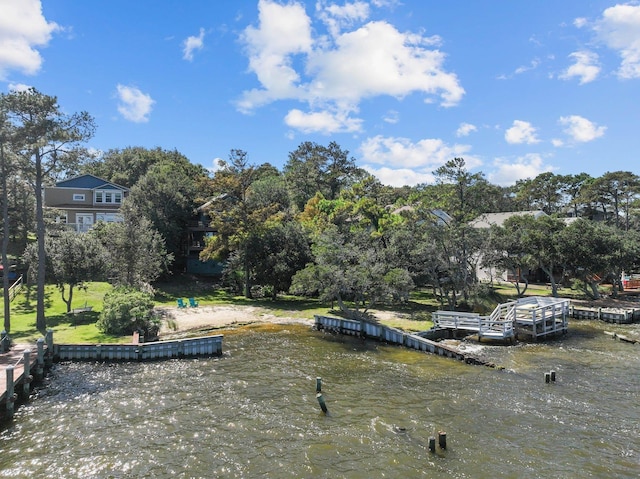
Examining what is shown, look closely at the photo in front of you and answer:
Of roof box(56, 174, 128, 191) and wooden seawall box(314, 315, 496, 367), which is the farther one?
roof box(56, 174, 128, 191)

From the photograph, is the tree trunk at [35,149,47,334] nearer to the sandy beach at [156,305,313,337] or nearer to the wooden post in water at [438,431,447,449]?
the sandy beach at [156,305,313,337]

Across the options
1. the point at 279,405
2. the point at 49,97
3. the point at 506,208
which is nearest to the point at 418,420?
the point at 279,405

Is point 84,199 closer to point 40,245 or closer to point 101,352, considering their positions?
point 40,245

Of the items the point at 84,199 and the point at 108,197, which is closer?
the point at 84,199

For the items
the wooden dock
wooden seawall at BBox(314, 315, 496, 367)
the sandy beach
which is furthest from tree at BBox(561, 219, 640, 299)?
the wooden dock

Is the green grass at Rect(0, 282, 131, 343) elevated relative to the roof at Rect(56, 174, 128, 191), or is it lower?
lower

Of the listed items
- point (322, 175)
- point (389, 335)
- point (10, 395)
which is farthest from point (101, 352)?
point (322, 175)

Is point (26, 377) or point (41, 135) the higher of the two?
point (41, 135)
